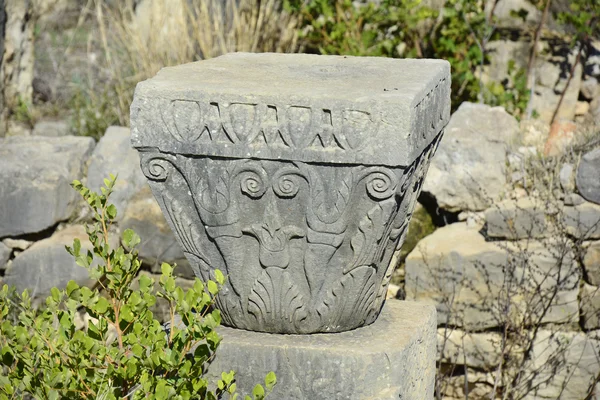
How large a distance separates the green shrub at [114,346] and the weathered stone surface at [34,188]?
217 cm

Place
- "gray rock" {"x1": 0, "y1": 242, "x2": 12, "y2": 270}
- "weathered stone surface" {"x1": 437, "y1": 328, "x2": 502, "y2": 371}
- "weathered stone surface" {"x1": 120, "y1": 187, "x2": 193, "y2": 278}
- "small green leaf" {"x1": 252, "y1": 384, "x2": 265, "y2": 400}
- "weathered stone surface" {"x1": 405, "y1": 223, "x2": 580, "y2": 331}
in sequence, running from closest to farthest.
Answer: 1. "small green leaf" {"x1": 252, "y1": 384, "x2": 265, "y2": 400}
2. "weathered stone surface" {"x1": 405, "y1": 223, "x2": 580, "y2": 331}
3. "weathered stone surface" {"x1": 437, "y1": 328, "x2": 502, "y2": 371}
4. "weathered stone surface" {"x1": 120, "y1": 187, "x2": 193, "y2": 278}
5. "gray rock" {"x1": 0, "y1": 242, "x2": 12, "y2": 270}

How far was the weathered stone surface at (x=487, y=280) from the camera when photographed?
3830mm

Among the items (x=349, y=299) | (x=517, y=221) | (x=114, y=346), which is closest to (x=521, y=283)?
(x=517, y=221)

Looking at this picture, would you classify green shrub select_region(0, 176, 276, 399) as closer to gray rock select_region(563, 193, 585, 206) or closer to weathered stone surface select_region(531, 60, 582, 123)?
gray rock select_region(563, 193, 585, 206)

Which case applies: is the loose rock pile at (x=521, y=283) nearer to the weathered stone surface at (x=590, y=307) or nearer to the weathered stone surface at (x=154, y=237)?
the weathered stone surface at (x=590, y=307)

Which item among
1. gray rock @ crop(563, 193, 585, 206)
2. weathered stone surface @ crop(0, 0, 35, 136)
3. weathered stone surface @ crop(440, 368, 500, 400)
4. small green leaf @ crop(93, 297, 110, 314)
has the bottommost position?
weathered stone surface @ crop(440, 368, 500, 400)

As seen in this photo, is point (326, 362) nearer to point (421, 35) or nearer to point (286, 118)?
point (286, 118)

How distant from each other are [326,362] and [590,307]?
2040 millimetres

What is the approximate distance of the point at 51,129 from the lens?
5.22 m

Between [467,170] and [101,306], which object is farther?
[467,170]

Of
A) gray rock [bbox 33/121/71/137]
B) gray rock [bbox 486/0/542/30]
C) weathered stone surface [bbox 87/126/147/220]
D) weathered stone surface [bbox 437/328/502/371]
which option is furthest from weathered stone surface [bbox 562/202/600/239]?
gray rock [bbox 33/121/71/137]

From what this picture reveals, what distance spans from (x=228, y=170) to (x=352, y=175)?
1.07 ft

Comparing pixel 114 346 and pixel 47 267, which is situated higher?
pixel 114 346

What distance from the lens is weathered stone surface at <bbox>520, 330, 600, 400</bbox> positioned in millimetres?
3904
